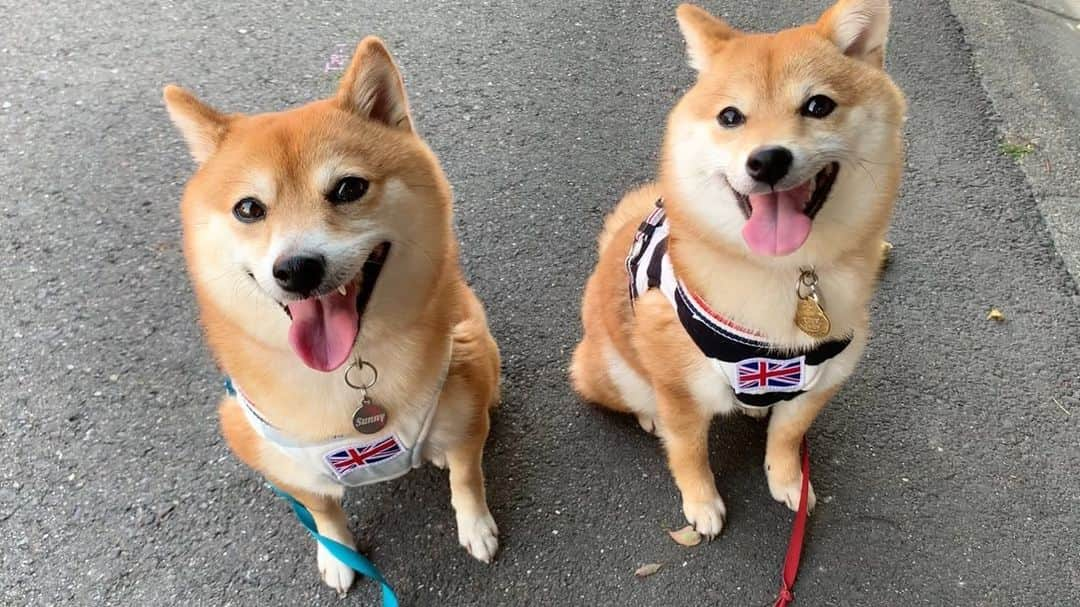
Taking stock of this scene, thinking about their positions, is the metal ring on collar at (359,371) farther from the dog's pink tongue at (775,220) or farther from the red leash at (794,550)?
the red leash at (794,550)

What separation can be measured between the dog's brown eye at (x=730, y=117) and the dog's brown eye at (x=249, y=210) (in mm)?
983

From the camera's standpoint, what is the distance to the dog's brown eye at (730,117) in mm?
1629

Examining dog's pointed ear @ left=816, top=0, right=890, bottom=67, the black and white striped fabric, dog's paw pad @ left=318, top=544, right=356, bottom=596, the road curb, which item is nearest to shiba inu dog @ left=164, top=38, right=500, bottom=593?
dog's paw pad @ left=318, top=544, right=356, bottom=596

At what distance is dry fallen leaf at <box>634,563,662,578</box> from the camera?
2084 mm

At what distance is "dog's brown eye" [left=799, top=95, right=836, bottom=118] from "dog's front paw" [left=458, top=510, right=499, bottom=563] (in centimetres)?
136

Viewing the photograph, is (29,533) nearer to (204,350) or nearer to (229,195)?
(204,350)

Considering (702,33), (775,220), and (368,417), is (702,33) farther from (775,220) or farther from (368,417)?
(368,417)

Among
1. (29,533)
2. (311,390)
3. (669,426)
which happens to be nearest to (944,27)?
(669,426)

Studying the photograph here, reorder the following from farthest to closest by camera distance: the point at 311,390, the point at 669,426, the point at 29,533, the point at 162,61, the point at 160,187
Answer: the point at 162,61 < the point at 160,187 < the point at 29,533 < the point at 669,426 < the point at 311,390

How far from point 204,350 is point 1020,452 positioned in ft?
8.75

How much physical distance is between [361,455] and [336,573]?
54 cm

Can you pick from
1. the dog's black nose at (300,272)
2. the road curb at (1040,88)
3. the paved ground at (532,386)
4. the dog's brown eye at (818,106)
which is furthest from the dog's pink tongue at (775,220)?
the road curb at (1040,88)

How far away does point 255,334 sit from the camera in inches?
60.9

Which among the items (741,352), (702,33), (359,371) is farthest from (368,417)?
(702,33)
